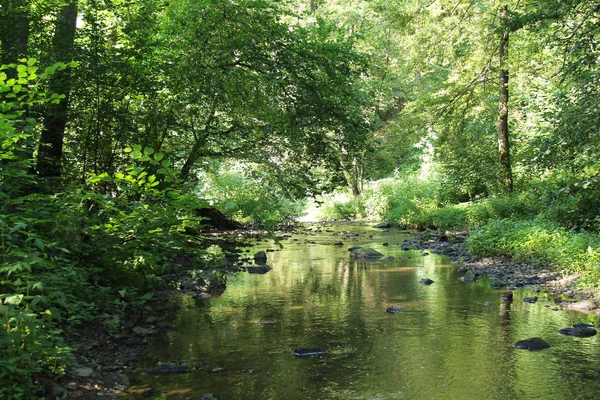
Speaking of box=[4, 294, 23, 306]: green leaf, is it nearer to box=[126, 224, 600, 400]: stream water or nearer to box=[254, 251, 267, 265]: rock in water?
box=[126, 224, 600, 400]: stream water

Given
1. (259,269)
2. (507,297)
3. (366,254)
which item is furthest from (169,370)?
(366,254)

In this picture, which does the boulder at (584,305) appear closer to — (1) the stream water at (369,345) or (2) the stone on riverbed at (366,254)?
(1) the stream water at (369,345)

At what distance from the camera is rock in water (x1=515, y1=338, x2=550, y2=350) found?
5664mm

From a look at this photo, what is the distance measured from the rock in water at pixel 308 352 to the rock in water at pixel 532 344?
210cm

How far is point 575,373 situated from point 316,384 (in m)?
2.38

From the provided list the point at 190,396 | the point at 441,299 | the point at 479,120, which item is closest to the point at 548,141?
the point at 441,299

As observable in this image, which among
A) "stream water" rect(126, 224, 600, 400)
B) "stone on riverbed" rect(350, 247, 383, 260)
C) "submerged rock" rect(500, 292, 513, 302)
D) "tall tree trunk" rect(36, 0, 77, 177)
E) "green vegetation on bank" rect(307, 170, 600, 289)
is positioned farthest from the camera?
"stone on riverbed" rect(350, 247, 383, 260)

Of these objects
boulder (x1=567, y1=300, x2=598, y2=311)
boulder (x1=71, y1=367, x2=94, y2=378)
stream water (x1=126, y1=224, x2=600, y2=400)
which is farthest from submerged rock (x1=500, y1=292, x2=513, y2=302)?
boulder (x1=71, y1=367, x2=94, y2=378)

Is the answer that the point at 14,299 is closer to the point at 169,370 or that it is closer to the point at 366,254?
the point at 169,370

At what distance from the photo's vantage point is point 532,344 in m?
5.69

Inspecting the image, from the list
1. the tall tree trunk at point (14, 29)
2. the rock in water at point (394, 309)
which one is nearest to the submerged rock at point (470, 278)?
the rock in water at point (394, 309)

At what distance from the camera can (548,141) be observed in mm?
9039

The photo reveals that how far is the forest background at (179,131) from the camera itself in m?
4.96

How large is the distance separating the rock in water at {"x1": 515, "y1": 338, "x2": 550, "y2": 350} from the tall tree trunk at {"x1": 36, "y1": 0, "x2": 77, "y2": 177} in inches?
258
